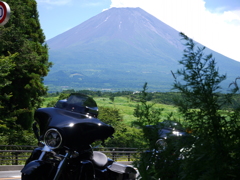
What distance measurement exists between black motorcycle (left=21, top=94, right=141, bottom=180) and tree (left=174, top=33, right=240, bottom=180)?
170 cm

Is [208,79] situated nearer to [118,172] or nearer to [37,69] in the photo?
[118,172]

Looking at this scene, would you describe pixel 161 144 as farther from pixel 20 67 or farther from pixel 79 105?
pixel 20 67

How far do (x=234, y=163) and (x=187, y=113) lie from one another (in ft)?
1.45

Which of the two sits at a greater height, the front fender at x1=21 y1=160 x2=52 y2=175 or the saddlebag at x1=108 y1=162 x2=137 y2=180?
the front fender at x1=21 y1=160 x2=52 y2=175

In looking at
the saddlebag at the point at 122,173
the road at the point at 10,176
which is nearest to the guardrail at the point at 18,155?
the road at the point at 10,176

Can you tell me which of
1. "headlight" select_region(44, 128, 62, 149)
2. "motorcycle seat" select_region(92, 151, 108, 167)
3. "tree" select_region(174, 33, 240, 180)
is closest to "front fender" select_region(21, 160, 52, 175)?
"headlight" select_region(44, 128, 62, 149)

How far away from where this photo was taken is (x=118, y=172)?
16.1ft

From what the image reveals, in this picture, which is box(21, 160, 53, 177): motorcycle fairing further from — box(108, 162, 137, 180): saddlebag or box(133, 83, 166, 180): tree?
box(133, 83, 166, 180): tree

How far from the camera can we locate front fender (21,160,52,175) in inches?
156

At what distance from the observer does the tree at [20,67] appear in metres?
35.0

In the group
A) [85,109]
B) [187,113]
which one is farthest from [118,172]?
[187,113]

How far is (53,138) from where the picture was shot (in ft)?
13.8

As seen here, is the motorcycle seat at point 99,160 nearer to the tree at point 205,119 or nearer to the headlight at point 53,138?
the headlight at point 53,138

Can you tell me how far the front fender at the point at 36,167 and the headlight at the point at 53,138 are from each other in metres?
0.19
